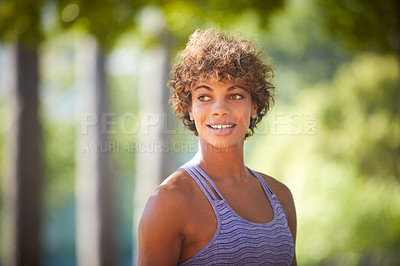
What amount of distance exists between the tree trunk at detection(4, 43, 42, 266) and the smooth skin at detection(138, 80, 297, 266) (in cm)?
461

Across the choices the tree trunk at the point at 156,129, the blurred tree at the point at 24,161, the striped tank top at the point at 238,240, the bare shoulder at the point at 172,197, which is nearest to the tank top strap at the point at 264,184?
the striped tank top at the point at 238,240

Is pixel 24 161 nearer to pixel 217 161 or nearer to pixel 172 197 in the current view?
pixel 217 161

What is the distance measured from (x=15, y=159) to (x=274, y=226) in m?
5.11

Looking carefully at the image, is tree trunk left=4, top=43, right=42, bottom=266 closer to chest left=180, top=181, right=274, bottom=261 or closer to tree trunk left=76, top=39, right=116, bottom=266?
tree trunk left=76, top=39, right=116, bottom=266

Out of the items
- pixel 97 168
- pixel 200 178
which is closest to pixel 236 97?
pixel 200 178

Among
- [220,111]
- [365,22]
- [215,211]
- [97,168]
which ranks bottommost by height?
[97,168]

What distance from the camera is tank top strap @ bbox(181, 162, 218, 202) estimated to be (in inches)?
79.7

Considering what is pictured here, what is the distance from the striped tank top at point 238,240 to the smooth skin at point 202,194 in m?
0.03

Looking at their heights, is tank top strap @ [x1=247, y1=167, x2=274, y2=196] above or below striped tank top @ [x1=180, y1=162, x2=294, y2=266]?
above

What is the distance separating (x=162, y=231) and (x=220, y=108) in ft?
2.06

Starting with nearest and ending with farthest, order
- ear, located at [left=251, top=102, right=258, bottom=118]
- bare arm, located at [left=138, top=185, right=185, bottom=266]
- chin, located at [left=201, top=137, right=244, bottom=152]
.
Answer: bare arm, located at [left=138, top=185, right=185, bottom=266] < chin, located at [left=201, top=137, right=244, bottom=152] < ear, located at [left=251, top=102, right=258, bottom=118]

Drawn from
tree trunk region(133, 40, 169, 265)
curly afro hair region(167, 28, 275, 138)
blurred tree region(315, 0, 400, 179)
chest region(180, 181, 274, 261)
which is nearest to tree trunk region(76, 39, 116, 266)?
tree trunk region(133, 40, 169, 265)

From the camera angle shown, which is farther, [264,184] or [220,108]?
[264,184]

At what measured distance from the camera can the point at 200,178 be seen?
2.08 m
